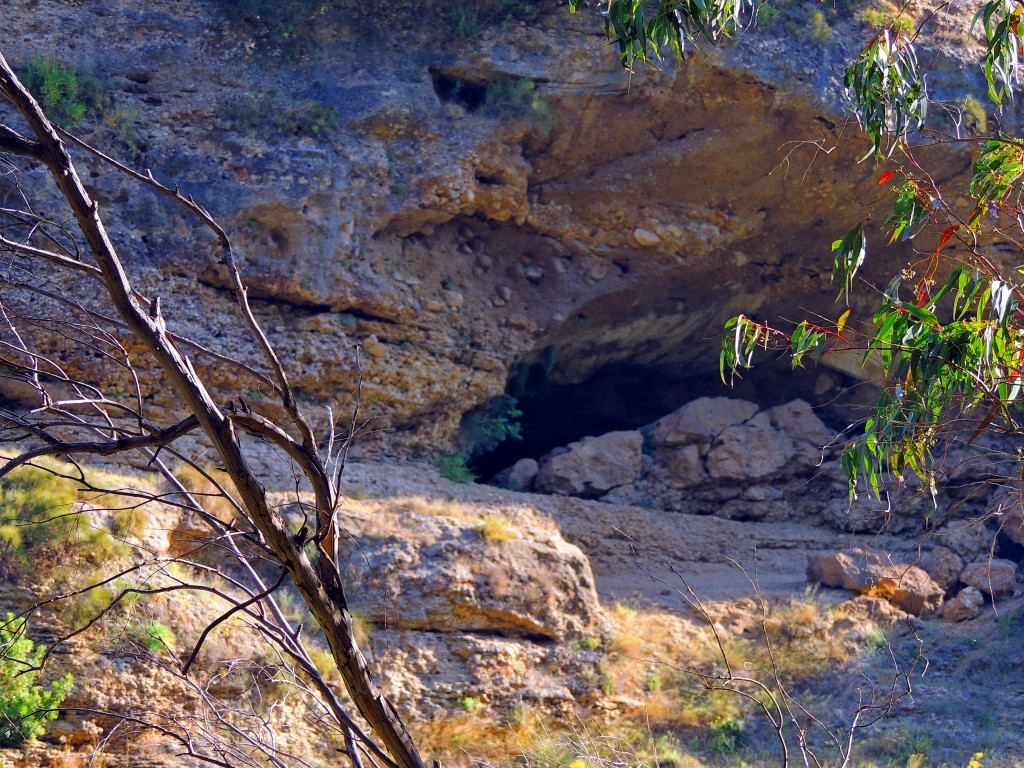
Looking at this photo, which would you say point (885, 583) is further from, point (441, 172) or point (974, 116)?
point (441, 172)

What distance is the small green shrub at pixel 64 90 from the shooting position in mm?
11742

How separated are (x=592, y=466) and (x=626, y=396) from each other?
328 cm

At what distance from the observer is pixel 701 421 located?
15.5 m

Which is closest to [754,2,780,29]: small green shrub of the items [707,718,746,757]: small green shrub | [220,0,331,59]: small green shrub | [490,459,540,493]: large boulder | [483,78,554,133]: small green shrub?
[483,78,554,133]: small green shrub

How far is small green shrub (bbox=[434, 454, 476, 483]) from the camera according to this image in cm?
1321

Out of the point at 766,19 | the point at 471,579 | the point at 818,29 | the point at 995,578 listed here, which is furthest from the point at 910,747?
the point at 818,29

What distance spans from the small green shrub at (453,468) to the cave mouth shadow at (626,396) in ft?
7.16

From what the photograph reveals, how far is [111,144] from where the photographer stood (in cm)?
1183

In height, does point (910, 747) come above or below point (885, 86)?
below

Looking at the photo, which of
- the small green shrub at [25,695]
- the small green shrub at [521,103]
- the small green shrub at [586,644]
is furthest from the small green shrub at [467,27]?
the small green shrub at [25,695]

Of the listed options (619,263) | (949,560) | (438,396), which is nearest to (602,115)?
(619,263)

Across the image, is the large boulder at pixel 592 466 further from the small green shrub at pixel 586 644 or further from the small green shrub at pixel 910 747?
the small green shrub at pixel 910 747

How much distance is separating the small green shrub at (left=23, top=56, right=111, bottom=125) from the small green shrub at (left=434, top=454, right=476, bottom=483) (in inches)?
251

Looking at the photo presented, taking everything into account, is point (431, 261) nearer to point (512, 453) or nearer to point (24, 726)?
point (512, 453)
